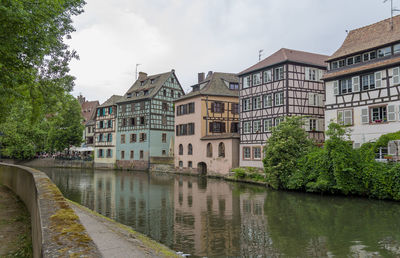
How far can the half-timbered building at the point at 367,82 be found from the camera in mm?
22375

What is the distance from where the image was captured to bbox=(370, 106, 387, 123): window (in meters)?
22.7

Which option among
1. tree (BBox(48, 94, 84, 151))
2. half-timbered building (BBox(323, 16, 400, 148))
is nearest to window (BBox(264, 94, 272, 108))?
half-timbered building (BBox(323, 16, 400, 148))

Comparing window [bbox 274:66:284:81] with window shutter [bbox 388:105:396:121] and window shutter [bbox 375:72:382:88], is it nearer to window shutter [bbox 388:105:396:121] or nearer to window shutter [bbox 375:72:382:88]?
window shutter [bbox 375:72:382:88]

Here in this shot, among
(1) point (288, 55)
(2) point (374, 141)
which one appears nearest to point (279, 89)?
(1) point (288, 55)

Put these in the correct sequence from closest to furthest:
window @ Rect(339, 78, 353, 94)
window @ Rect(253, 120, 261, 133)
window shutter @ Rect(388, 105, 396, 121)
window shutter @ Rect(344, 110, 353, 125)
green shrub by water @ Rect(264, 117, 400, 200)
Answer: green shrub by water @ Rect(264, 117, 400, 200) < window shutter @ Rect(388, 105, 396, 121) < window shutter @ Rect(344, 110, 353, 125) < window @ Rect(339, 78, 353, 94) < window @ Rect(253, 120, 261, 133)

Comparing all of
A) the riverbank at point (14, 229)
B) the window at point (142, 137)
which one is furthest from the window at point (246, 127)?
the riverbank at point (14, 229)

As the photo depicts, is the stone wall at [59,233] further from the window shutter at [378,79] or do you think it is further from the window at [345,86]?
the window at [345,86]

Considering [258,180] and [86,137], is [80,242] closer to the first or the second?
[258,180]

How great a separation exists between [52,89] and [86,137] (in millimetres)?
55265

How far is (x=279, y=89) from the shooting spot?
3020 centimetres

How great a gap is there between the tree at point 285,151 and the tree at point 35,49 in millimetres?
16250

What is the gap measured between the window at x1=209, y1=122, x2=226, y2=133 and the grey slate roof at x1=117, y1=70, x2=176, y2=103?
1204cm

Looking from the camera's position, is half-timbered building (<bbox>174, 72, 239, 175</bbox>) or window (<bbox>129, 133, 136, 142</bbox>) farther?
window (<bbox>129, 133, 136, 142</bbox>)

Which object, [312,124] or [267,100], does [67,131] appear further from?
[312,124]
